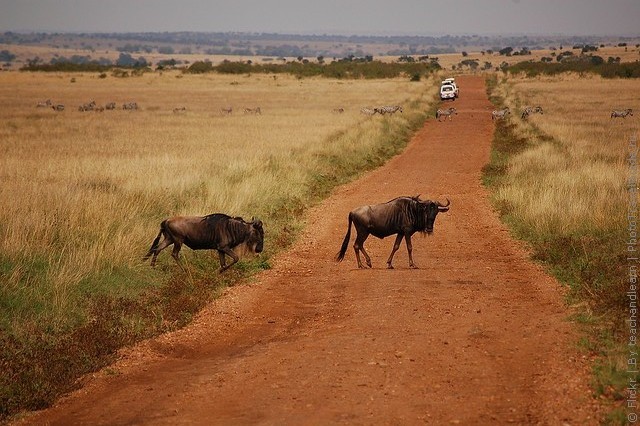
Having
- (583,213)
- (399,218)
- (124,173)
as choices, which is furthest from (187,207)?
(583,213)

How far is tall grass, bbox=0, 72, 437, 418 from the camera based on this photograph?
29.1 ft

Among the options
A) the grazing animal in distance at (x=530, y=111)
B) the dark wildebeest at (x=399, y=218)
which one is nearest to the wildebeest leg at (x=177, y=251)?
the dark wildebeest at (x=399, y=218)

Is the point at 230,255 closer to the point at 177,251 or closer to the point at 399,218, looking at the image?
the point at 177,251

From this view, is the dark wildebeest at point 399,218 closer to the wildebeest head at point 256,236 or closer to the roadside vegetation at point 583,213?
the wildebeest head at point 256,236

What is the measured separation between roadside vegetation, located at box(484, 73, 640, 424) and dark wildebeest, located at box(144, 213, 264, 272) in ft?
15.9

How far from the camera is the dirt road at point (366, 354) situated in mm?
6793

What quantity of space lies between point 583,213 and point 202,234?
713cm

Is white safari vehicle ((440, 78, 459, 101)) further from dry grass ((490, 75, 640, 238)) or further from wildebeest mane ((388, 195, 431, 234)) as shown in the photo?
wildebeest mane ((388, 195, 431, 234))

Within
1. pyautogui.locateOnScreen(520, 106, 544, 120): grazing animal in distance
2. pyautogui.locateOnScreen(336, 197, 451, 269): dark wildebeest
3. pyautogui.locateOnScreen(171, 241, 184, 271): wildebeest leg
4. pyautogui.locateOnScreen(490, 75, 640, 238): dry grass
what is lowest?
pyautogui.locateOnScreen(520, 106, 544, 120): grazing animal in distance

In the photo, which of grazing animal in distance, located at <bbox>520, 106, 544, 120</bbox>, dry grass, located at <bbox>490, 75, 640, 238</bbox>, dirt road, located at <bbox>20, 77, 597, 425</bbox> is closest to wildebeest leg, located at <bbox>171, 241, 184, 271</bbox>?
dirt road, located at <bbox>20, 77, 597, 425</bbox>

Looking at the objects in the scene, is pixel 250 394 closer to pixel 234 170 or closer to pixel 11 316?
pixel 11 316

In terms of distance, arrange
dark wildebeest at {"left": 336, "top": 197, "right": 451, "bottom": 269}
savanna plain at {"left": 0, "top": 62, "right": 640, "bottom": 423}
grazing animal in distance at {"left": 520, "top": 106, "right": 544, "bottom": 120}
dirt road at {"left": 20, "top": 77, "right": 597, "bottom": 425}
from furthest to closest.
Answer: grazing animal in distance at {"left": 520, "top": 106, "right": 544, "bottom": 120} → dark wildebeest at {"left": 336, "top": 197, "right": 451, "bottom": 269} → savanna plain at {"left": 0, "top": 62, "right": 640, "bottom": 423} → dirt road at {"left": 20, "top": 77, "right": 597, "bottom": 425}

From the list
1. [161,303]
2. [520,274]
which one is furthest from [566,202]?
[161,303]

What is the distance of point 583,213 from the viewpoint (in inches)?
575
